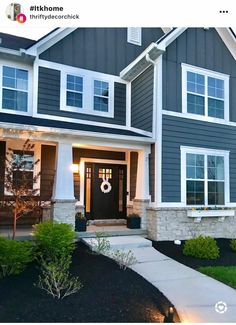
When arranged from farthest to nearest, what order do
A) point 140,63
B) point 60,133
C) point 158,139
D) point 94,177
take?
point 94,177 → point 140,63 → point 158,139 → point 60,133

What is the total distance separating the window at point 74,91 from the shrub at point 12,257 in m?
5.84

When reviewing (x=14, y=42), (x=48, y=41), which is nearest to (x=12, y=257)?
(x=48, y=41)

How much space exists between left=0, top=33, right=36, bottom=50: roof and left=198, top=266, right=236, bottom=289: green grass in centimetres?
883

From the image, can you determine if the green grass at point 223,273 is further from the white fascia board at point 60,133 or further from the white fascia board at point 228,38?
the white fascia board at point 228,38

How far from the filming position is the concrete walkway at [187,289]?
394cm

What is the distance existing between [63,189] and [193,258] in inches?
147

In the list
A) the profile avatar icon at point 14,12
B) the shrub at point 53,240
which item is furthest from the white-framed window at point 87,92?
the profile avatar icon at point 14,12

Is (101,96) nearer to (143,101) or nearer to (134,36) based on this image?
(143,101)

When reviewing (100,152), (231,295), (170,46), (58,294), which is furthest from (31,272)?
(170,46)

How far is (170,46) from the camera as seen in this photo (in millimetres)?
9719

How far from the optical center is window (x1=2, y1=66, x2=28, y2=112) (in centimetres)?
959

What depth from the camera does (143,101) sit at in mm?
10102

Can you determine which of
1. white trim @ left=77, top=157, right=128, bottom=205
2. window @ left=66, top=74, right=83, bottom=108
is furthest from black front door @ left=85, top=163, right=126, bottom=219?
window @ left=66, top=74, right=83, bottom=108

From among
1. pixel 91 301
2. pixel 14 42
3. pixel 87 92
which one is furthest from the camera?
pixel 14 42
